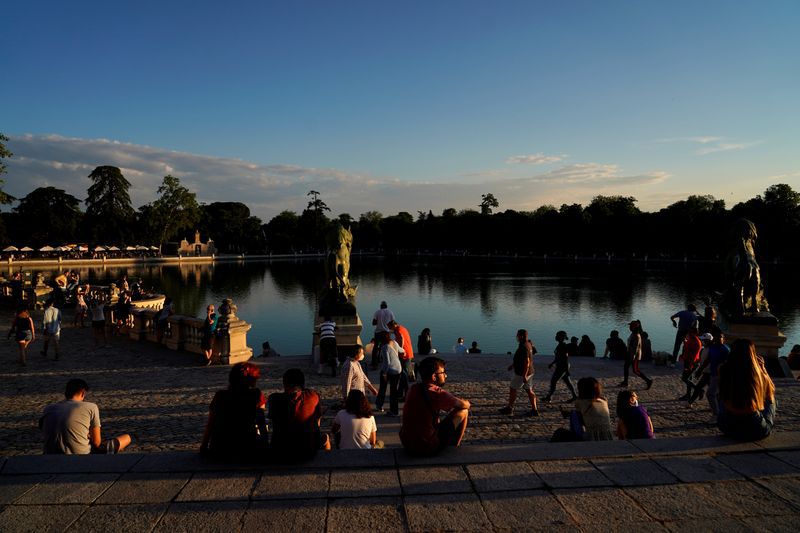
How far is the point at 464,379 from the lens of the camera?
11367 mm

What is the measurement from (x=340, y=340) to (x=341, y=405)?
4305mm

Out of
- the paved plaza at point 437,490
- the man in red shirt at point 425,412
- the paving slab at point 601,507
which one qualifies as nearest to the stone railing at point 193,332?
the paved plaza at point 437,490

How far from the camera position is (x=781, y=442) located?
5457 mm

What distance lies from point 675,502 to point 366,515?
2.85 m

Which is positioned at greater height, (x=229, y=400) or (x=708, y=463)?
(x=229, y=400)

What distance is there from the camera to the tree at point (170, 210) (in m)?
95.4

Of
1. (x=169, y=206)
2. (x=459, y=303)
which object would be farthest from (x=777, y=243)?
(x=169, y=206)

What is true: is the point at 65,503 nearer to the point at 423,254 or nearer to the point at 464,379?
the point at 464,379

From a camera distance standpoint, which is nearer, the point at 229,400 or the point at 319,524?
the point at 319,524

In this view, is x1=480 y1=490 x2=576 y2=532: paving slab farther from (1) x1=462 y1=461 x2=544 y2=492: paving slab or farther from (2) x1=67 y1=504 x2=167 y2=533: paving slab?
(2) x1=67 y1=504 x2=167 y2=533: paving slab

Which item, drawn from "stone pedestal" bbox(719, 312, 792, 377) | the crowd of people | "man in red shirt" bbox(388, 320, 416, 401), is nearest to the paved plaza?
the crowd of people

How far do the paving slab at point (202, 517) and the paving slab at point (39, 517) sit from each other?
80 cm

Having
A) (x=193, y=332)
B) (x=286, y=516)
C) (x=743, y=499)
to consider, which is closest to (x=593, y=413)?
(x=743, y=499)

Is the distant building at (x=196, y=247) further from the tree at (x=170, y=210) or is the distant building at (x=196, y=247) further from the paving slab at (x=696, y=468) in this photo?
the paving slab at (x=696, y=468)
